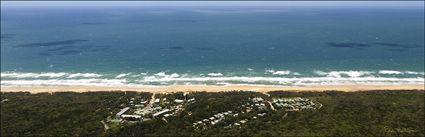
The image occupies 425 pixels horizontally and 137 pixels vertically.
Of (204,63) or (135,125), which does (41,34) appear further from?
(135,125)

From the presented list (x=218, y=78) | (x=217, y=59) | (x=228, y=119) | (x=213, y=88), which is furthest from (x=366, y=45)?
(x=228, y=119)

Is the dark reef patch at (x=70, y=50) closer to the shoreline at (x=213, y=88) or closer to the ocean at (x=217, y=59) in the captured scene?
the ocean at (x=217, y=59)

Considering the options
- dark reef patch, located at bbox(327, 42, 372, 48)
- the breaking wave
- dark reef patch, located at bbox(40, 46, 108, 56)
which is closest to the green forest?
the breaking wave

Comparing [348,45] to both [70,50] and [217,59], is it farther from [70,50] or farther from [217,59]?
[70,50]

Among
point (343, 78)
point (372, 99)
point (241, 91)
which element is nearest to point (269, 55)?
point (343, 78)

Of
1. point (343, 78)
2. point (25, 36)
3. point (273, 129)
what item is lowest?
point (273, 129)

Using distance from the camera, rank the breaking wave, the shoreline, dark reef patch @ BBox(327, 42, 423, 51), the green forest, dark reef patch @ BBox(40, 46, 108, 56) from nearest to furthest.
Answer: the green forest → the shoreline → the breaking wave → dark reef patch @ BBox(40, 46, 108, 56) → dark reef patch @ BBox(327, 42, 423, 51)

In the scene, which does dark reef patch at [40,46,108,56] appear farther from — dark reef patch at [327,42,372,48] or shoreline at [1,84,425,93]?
dark reef patch at [327,42,372,48]

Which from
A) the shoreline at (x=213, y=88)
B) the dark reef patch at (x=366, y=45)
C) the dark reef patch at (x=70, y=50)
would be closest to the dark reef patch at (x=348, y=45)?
the dark reef patch at (x=366, y=45)
